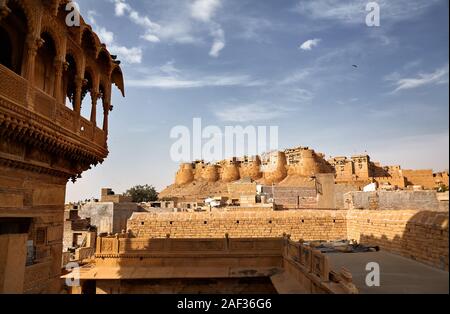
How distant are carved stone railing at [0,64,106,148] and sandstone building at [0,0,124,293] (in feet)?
0.05

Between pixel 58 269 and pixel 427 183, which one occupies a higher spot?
pixel 427 183

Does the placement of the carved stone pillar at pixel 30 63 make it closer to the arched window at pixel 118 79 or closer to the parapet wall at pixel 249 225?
the arched window at pixel 118 79

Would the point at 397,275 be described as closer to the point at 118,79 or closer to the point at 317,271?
the point at 317,271

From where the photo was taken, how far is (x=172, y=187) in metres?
95.7

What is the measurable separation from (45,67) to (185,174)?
88735mm

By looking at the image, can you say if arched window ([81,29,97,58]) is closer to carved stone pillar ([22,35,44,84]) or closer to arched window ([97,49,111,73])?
arched window ([97,49,111,73])

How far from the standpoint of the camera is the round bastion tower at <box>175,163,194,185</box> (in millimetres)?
95438

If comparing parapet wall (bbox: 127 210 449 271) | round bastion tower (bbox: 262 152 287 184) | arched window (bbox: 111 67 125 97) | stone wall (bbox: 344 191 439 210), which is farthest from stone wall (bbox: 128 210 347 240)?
round bastion tower (bbox: 262 152 287 184)

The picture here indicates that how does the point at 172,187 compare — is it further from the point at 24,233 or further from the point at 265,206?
the point at 24,233

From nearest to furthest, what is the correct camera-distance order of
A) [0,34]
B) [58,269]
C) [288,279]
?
[0,34], [58,269], [288,279]

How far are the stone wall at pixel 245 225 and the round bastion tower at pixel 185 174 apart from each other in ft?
249

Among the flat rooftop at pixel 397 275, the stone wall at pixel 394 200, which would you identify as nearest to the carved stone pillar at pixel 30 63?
the flat rooftop at pixel 397 275

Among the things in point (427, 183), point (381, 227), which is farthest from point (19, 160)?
point (427, 183)

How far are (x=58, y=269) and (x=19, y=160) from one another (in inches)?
122
